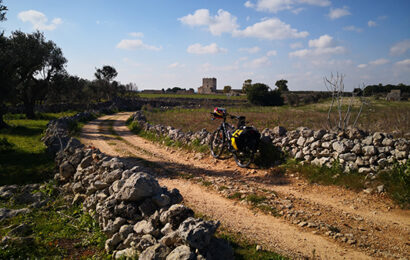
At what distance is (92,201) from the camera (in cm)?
649

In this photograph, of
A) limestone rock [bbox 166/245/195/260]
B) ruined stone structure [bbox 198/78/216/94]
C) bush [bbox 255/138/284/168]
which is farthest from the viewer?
ruined stone structure [bbox 198/78/216/94]

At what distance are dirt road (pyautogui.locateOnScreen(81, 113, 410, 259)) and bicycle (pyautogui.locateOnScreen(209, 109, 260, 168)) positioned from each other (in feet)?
2.16

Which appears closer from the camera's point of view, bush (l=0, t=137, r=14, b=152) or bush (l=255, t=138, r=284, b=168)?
bush (l=255, t=138, r=284, b=168)

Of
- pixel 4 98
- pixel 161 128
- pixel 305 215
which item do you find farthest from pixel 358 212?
pixel 4 98

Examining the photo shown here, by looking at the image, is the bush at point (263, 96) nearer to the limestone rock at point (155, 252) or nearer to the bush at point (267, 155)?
the bush at point (267, 155)

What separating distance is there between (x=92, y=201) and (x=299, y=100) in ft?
193

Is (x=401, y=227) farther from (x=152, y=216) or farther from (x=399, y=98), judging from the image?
(x=399, y=98)

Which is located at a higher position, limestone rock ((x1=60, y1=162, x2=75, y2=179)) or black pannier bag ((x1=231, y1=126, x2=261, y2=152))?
black pannier bag ((x1=231, y1=126, x2=261, y2=152))

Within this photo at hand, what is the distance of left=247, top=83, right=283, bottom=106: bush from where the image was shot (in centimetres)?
6166

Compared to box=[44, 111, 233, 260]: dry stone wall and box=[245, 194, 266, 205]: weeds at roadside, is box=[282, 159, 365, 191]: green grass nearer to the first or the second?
box=[245, 194, 266, 205]: weeds at roadside

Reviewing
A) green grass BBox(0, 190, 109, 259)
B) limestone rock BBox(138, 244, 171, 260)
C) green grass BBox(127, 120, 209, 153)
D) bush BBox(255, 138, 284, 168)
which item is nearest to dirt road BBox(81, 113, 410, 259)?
bush BBox(255, 138, 284, 168)

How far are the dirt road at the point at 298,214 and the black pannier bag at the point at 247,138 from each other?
980mm

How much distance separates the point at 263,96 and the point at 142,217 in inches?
2326

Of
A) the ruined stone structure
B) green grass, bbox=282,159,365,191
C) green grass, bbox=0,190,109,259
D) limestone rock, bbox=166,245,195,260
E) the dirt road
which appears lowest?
green grass, bbox=0,190,109,259
